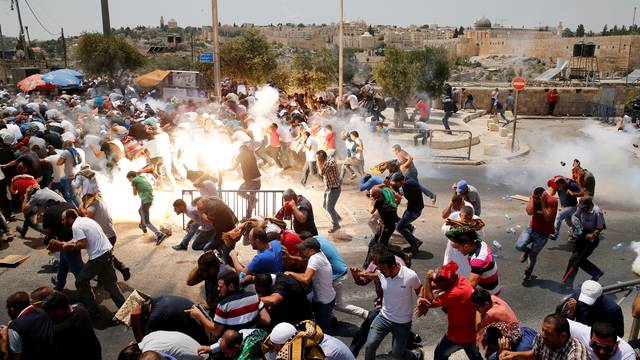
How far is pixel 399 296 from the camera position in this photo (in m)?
5.18

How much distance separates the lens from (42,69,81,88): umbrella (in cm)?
2756

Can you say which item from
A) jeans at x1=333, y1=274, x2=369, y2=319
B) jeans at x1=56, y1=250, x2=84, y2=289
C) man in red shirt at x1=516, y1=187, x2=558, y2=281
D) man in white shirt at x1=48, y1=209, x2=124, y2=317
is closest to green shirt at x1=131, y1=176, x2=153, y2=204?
jeans at x1=56, y1=250, x2=84, y2=289

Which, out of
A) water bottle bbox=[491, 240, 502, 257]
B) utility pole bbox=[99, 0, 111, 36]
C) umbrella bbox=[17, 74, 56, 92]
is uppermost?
utility pole bbox=[99, 0, 111, 36]

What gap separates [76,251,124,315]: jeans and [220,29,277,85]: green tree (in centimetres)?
2141

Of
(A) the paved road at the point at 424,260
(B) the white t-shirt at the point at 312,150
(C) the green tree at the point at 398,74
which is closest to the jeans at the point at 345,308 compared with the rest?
(A) the paved road at the point at 424,260

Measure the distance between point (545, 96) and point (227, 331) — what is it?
98.8 ft

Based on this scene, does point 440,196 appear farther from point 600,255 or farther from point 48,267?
point 48,267

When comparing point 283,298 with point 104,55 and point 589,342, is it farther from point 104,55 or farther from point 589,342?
point 104,55

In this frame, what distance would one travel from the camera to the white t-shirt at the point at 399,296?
5184 mm

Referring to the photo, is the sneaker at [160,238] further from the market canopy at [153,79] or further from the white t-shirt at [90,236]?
the market canopy at [153,79]

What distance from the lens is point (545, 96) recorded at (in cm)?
3086

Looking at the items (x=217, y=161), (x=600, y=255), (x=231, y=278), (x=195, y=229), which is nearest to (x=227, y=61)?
(x=217, y=161)

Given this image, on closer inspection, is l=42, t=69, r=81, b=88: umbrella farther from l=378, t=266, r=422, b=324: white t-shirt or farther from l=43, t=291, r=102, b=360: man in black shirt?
l=378, t=266, r=422, b=324: white t-shirt

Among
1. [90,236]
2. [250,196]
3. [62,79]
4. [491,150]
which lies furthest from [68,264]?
[62,79]
